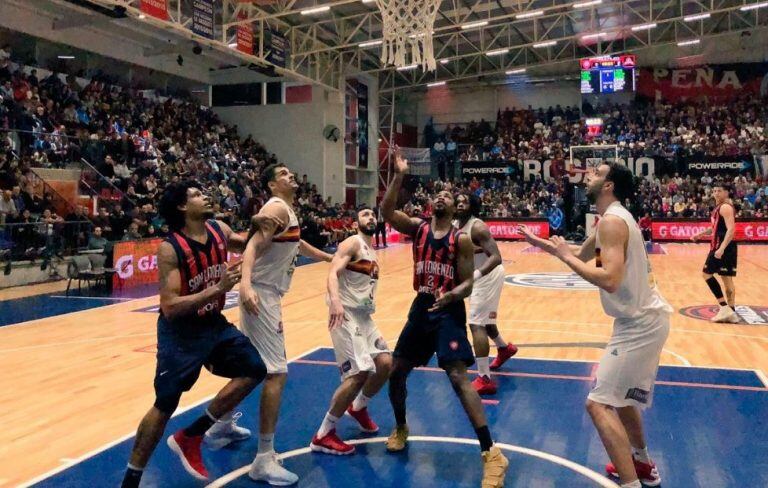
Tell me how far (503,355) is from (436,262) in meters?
2.82

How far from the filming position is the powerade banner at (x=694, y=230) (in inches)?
997

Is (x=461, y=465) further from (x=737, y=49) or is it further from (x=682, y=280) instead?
(x=737, y=49)

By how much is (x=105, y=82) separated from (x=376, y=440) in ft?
73.5

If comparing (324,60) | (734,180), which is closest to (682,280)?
(734,180)

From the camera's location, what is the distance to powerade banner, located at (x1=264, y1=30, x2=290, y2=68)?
2214 centimetres

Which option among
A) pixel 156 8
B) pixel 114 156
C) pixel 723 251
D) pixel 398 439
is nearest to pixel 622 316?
pixel 398 439

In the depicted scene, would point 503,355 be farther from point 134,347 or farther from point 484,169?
point 484,169

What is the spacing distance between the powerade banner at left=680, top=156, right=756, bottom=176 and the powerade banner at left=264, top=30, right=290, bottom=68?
1859cm

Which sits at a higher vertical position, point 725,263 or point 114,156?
point 114,156

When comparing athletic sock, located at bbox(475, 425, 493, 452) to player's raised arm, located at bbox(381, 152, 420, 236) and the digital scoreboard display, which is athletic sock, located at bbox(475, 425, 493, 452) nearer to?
player's raised arm, located at bbox(381, 152, 420, 236)

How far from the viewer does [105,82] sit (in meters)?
23.8

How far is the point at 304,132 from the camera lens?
3069 centimetres

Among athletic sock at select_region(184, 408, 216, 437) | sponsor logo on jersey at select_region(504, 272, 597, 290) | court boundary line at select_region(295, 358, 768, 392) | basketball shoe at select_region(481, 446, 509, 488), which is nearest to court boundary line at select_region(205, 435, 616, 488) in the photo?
athletic sock at select_region(184, 408, 216, 437)

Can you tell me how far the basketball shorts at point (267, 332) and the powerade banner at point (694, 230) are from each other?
2369cm
